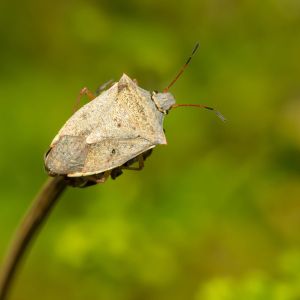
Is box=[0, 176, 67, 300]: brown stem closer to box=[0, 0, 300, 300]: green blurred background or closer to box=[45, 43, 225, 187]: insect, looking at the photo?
box=[45, 43, 225, 187]: insect

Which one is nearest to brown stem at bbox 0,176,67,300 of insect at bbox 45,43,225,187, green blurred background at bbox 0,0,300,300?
insect at bbox 45,43,225,187

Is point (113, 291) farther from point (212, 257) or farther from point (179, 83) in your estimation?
point (179, 83)

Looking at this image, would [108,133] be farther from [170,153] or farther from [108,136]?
[170,153]

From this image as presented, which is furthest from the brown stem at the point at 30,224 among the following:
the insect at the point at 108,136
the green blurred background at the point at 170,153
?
the green blurred background at the point at 170,153

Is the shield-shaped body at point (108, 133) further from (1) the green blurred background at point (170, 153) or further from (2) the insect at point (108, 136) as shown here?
(1) the green blurred background at point (170, 153)

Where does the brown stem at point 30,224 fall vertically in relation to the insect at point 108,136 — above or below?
below

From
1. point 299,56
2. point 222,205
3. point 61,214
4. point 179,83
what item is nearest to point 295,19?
point 299,56

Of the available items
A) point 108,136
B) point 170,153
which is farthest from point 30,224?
point 170,153
